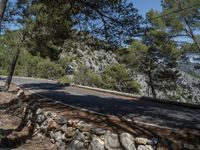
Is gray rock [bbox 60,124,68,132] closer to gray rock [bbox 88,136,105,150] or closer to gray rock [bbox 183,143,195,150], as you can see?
gray rock [bbox 88,136,105,150]

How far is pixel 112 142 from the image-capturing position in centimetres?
1176

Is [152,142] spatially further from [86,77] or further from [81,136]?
[86,77]

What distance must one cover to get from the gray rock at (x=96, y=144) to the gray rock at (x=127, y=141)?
662 millimetres

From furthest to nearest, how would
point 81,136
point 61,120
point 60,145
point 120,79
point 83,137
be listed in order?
1. point 120,79
2. point 61,120
3. point 60,145
4. point 81,136
5. point 83,137

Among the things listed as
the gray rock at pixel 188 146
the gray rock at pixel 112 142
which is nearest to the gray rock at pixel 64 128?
the gray rock at pixel 112 142

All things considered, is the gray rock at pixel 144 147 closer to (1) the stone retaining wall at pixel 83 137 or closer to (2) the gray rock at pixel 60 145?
(1) the stone retaining wall at pixel 83 137

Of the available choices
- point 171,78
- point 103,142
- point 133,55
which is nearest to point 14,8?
point 103,142

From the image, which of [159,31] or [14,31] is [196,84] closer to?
[159,31]

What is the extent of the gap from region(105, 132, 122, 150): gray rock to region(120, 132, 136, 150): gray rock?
14cm

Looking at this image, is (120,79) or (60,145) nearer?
(60,145)

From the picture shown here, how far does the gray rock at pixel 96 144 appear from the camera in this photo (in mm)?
11945

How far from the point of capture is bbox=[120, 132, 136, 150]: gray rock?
37.5 feet

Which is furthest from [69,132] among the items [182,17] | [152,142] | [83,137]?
[182,17]

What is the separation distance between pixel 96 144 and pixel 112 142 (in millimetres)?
598
